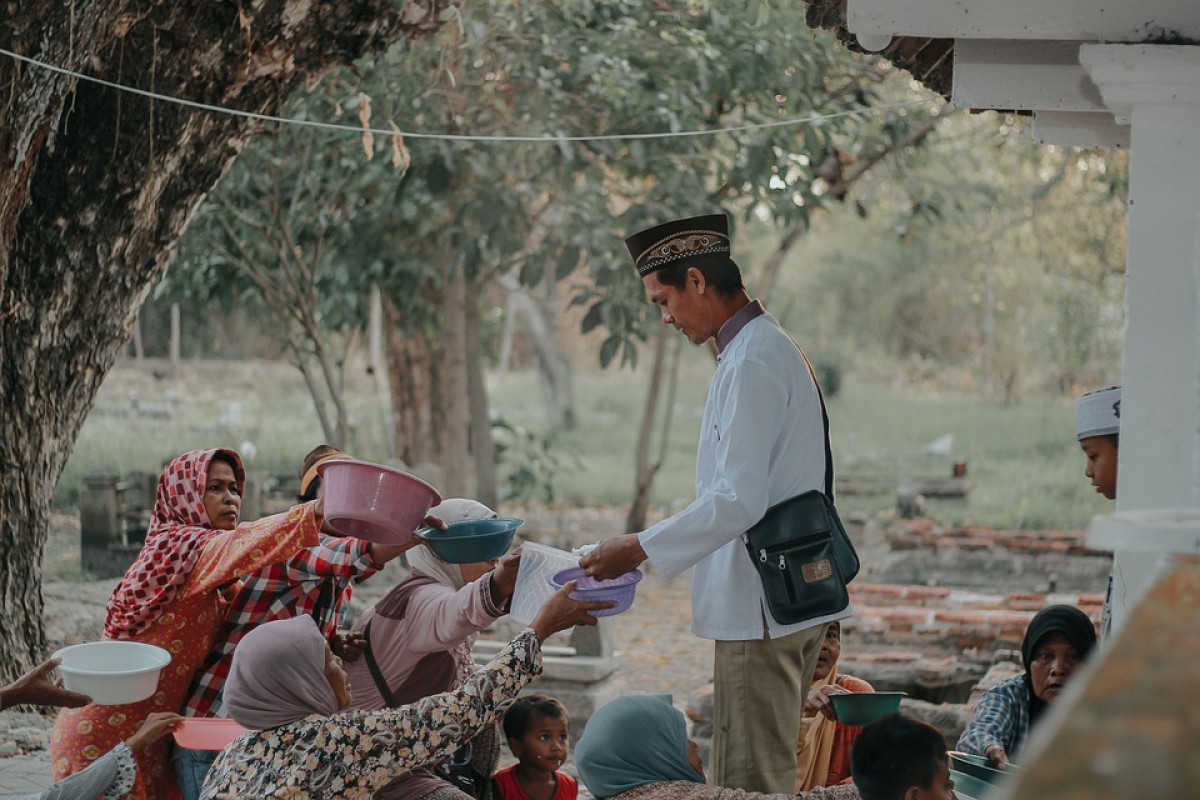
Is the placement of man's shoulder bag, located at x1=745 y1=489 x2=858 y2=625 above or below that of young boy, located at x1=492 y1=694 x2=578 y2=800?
above

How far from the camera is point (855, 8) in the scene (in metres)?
3.08

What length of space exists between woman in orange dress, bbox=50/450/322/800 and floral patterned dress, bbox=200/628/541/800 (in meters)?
0.70

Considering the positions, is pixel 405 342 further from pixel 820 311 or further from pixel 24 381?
pixel 820 311

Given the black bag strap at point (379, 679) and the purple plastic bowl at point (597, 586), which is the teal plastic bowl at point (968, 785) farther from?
the black bag strap at point (379, 679)

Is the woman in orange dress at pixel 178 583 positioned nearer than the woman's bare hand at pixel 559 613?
No

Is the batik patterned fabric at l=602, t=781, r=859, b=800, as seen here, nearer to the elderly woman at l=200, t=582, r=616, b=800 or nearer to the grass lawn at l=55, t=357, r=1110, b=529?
the elderly woman at l=200, t=582, r=616, b=800

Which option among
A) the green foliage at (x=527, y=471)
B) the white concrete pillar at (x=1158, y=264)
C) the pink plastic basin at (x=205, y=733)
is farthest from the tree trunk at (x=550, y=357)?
the white concrete pillar at (x=1158, y=264)

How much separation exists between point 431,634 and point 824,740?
123 centimetres

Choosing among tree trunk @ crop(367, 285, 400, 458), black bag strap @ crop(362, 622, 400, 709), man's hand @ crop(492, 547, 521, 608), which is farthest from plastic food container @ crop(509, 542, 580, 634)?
tree trunk @ crop(367, 285, 400, 458)

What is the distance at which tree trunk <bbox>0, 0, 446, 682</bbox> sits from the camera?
5.21 metres

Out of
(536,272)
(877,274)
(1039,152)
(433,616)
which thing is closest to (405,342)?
(536,272)

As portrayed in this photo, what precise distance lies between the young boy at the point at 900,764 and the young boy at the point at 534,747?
3.97 ft

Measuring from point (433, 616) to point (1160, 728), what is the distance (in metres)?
2.80

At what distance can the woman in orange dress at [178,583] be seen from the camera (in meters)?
3.66
